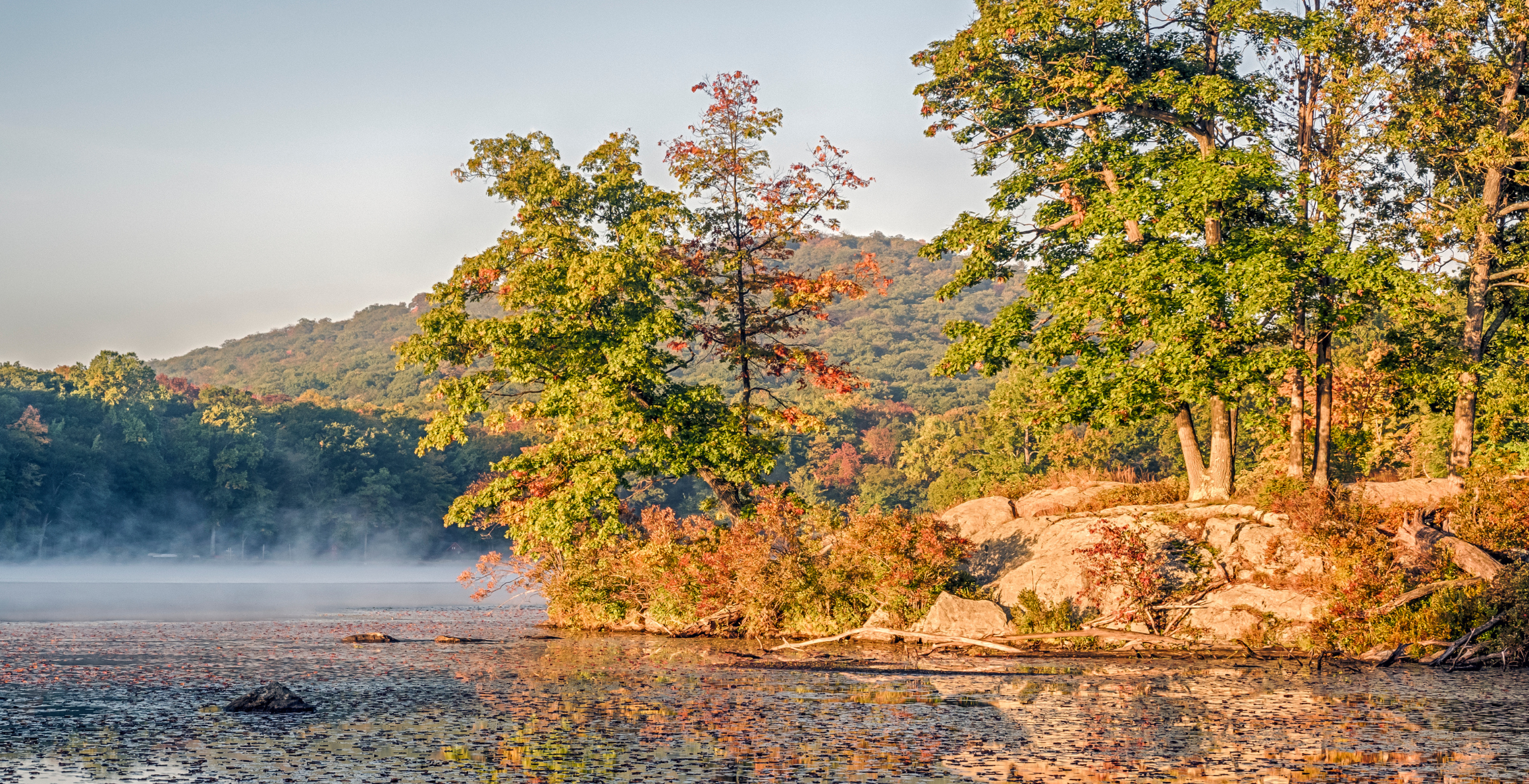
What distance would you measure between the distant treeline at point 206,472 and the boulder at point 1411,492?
88.8 m

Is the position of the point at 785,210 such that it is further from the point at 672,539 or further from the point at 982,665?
the point at 982,665

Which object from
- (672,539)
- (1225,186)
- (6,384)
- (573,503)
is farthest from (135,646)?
(6,384)

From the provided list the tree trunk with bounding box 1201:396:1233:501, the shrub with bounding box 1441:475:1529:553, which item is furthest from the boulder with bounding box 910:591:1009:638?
the shrub with bounding box 1441:475:1529:553

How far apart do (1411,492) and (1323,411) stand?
3152 mm

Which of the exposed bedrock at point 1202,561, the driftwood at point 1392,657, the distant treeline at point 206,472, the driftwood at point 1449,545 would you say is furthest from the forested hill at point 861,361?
the driftwood at point 1392,657

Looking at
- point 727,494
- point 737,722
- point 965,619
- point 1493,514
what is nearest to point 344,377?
point 727,494

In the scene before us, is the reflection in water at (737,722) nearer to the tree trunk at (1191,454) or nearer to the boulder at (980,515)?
the boulder at (980,515)

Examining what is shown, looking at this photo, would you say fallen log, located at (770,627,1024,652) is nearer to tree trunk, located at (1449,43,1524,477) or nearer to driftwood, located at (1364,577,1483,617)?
driftwood, located at (1364,577,1483,617)

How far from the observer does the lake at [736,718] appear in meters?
10.6

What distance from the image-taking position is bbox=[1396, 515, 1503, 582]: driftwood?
21.6 metres

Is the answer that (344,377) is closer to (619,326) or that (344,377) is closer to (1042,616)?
(619,326)

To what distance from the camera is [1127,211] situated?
88.0ft

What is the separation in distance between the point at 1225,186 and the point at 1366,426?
11.0 metres

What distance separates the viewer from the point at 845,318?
593 feet
